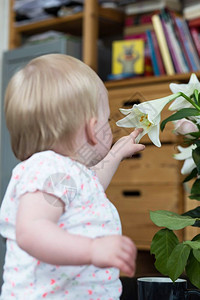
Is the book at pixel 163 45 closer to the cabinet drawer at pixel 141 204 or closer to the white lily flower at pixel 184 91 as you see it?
the cabinet drawer at pixel 141 204

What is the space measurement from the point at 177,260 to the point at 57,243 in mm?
238

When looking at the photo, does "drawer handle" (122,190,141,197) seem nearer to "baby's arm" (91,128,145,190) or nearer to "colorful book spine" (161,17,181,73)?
"colorful book spine" (161,17,181,73)

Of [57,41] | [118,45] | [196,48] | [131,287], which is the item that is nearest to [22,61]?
[57,41]

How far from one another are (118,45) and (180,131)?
1861 millimetres

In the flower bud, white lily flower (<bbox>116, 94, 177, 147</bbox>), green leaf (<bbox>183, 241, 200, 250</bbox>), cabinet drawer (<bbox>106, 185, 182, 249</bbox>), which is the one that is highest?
white lily flower (<bbox>116, 94, 177, 147</bbox>)

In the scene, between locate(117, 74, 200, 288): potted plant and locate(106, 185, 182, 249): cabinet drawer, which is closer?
locate(117, 74, 200, 288): potted plant

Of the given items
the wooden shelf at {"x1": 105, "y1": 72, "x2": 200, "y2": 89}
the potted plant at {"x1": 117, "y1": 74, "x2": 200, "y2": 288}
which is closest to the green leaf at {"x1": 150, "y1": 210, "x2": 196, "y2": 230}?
the potted plant at {"x1": 117, "y1": 74, "x2": 200, "y2": 288}

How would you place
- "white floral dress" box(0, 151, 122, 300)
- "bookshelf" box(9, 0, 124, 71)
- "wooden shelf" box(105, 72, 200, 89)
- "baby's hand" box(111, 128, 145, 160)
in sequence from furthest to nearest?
"bookshelf" box(9, 0, 124, 71) → "wooden shelf" box(105, 72, 200, 89) → "baby's hand" box(111, 128, 145, 160) → "white floral dress" box(0, 151, 122, 300)

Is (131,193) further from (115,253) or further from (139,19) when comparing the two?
(115,253)

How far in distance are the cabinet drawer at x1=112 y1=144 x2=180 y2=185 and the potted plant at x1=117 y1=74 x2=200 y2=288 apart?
1404 mm

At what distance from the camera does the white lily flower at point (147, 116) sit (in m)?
0.79

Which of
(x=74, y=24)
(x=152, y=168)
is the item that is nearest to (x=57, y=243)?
(x=152, y=168)

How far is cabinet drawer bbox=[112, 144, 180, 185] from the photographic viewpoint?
233 cm

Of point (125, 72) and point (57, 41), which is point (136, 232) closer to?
point (125, 72)
